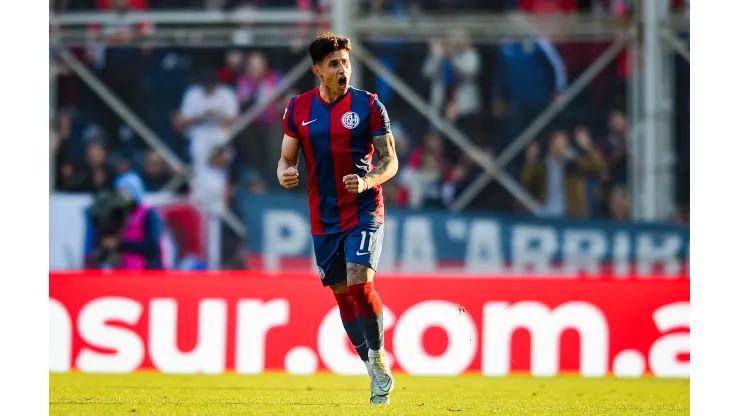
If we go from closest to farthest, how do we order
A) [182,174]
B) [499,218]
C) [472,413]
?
[472,413] < [499,218] < [182,174]

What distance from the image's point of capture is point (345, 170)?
8.48 metres

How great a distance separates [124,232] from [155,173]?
204 centimetres

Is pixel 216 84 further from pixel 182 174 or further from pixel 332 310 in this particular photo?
pixel 332 310

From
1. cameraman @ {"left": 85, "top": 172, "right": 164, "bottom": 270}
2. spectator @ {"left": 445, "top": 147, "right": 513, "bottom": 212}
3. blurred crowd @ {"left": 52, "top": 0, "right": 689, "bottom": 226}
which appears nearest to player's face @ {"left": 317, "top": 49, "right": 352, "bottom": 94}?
cameraman @ {"left": 85, "top": 172, "right": 164, "bottom": 270}

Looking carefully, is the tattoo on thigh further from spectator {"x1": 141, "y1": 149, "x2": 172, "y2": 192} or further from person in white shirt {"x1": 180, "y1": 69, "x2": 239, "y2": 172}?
spectator {"x1": 141, "y1": 149, "x2": 172, "y2": 192}

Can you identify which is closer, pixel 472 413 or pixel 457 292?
pixel 472 413

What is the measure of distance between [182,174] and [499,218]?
3474 millimetres

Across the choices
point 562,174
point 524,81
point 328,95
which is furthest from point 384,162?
point 524,81

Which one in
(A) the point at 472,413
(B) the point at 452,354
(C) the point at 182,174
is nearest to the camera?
(A) the point at 472,413

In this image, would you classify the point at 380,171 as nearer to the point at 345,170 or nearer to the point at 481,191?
the point at 345,170

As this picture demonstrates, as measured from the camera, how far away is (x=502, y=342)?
38.7 feet

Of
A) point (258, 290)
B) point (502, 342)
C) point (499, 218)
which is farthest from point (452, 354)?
point (499, 218)

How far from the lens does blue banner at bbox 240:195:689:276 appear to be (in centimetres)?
1370
